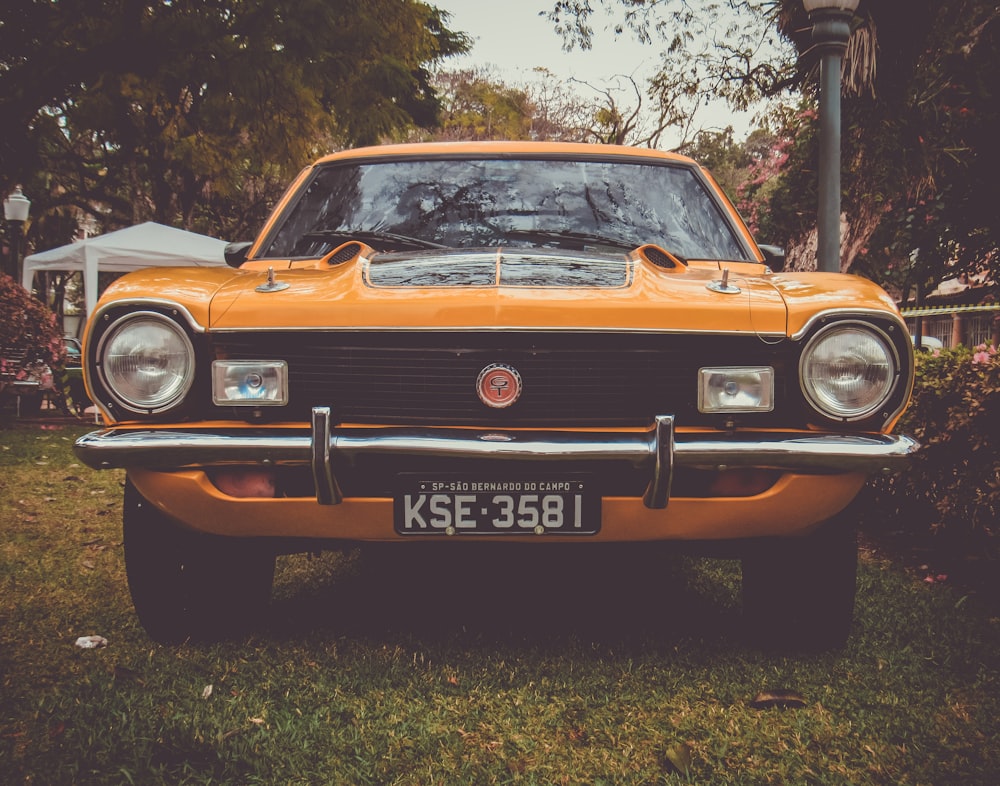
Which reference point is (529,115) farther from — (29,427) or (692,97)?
(29,427)

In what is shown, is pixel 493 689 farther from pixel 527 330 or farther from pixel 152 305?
pixel 152 305

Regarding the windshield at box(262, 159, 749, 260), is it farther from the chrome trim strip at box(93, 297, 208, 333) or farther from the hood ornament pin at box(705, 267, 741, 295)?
the chrome trim strip at box(93, 297, 208, 333)

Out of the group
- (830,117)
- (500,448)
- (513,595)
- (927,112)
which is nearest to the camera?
(500,448)

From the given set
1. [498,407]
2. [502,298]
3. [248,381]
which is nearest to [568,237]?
[502,298]

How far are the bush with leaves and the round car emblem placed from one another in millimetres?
2206

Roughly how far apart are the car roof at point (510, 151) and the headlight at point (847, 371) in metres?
1.51

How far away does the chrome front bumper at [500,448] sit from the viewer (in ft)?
7.61

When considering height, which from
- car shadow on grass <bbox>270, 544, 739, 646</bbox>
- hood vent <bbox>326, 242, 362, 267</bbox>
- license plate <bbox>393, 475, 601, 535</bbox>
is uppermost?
hood vent <bbox>326, 242, 362, 267</bbox>

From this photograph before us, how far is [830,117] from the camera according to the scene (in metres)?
5.71

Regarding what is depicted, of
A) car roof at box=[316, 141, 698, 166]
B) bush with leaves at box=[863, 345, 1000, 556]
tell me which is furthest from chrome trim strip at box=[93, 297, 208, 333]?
bush with leaves at box=[863, 345, 1000, 556]

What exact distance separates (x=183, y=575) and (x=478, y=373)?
3.71 feet

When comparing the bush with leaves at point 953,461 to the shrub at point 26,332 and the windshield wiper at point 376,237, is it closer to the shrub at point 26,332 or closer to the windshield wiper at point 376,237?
the windshield wiper at point 376,237

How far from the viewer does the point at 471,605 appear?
3.42 meters

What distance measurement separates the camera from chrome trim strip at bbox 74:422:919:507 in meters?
2.32
